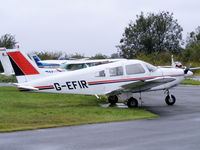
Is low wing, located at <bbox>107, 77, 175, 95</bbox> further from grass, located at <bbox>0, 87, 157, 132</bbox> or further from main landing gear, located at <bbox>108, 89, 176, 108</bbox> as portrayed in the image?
grass, located at <bbox>0, 87, 157, 132</bbox>

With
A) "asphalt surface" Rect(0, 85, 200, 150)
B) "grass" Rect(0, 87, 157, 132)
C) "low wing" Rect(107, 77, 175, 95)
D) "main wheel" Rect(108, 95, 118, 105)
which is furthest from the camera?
"main wheel" Rect(108, 95, 118, 105)

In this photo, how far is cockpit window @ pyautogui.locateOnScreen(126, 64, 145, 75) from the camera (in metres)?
18.9

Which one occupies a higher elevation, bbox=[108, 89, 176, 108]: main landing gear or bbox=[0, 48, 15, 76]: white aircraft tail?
bbox=[0, 48, 15, 76]: white aircraft tail

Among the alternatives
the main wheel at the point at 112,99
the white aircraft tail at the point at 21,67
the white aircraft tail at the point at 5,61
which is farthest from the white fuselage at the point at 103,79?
the white aircraft tail at the point at 5,61

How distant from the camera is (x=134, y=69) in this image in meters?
18.9

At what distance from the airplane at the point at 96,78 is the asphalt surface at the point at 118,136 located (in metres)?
4.46

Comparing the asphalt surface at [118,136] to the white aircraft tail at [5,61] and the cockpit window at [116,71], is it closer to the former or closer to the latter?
the cockpit window at [116,71]

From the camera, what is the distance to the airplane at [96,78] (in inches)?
723

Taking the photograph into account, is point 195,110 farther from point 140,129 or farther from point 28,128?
point 28,128

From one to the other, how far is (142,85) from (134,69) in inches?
38.4

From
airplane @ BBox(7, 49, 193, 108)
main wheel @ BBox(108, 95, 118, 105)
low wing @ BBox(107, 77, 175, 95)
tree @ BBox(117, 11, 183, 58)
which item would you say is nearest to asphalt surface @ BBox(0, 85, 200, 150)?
low wing @ BBox(107, 77, 175, 95)

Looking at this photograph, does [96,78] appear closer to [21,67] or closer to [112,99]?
[112,99]

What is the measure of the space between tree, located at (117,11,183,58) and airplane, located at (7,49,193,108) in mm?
55813

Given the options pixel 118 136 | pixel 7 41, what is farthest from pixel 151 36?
pixel 118 136
